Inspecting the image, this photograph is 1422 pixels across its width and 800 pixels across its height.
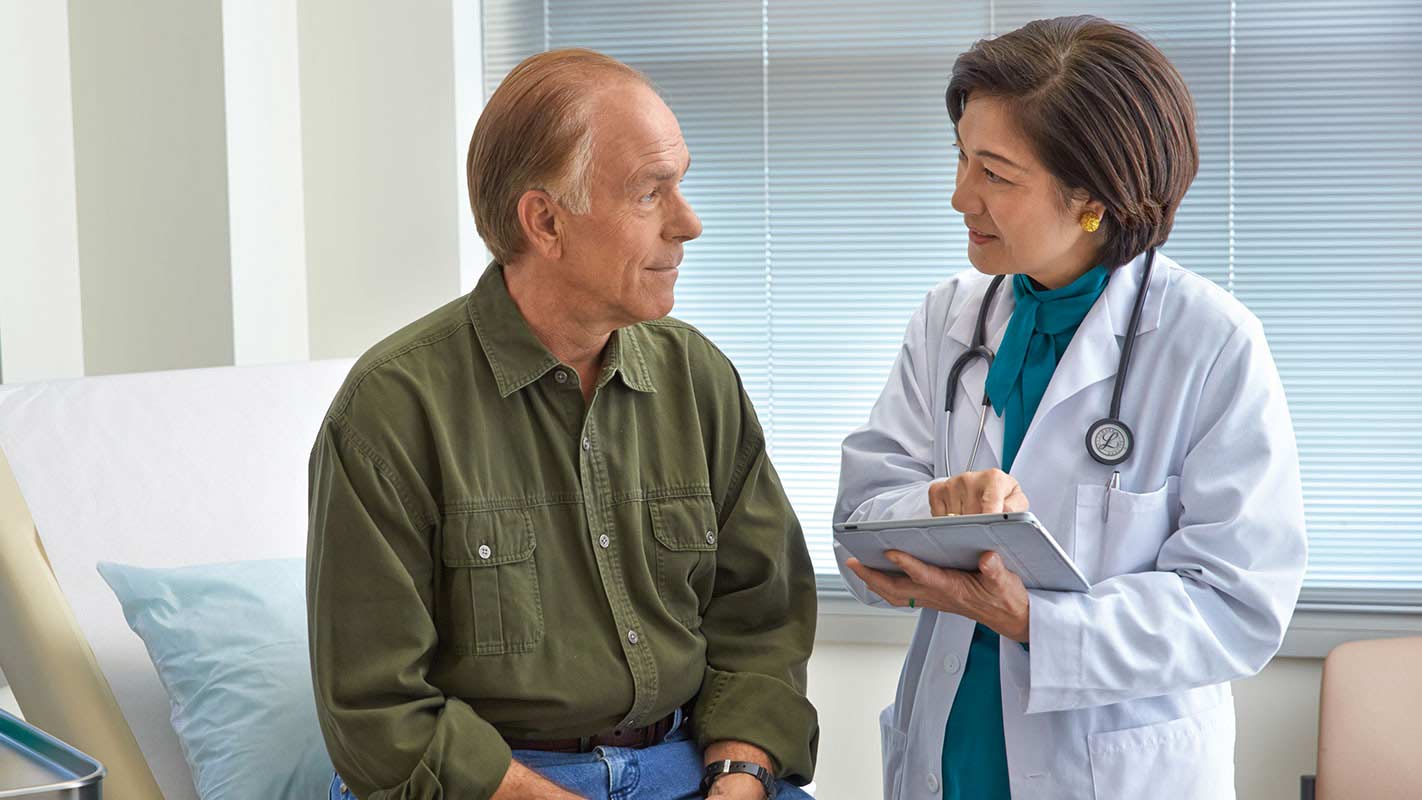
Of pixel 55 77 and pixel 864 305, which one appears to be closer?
pixel 55 77

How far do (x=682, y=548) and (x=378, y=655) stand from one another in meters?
0.39

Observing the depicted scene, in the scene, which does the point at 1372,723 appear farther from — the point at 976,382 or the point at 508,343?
the point at 508,343

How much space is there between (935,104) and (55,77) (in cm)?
181

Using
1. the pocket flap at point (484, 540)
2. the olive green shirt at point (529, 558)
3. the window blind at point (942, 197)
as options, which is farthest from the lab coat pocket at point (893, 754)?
the window blind at point (942, 197)

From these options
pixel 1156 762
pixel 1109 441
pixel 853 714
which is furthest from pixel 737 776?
pixel 853 714

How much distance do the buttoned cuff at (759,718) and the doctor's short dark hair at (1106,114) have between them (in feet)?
2.30

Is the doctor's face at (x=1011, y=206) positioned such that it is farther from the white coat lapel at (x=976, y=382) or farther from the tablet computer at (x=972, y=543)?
the tablet computer at (x=972, y=543)

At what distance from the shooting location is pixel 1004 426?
1.62 meters

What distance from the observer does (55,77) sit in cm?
260

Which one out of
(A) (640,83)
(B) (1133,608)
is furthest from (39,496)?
(B) (1133,608)

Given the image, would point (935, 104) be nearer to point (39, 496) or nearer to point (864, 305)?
point (864, 305)

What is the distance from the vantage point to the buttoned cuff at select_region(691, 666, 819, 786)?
156cm

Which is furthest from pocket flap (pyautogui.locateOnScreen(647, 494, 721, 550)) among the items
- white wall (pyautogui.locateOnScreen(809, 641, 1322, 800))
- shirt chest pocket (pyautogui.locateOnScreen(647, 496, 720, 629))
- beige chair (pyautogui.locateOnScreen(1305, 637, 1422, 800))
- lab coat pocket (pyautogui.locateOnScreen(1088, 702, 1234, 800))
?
beige chair (pyautogui.locateOnScreen(1305, 637, 1422, 800))

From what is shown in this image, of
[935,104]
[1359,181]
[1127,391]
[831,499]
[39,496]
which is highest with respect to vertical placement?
[935,104]
